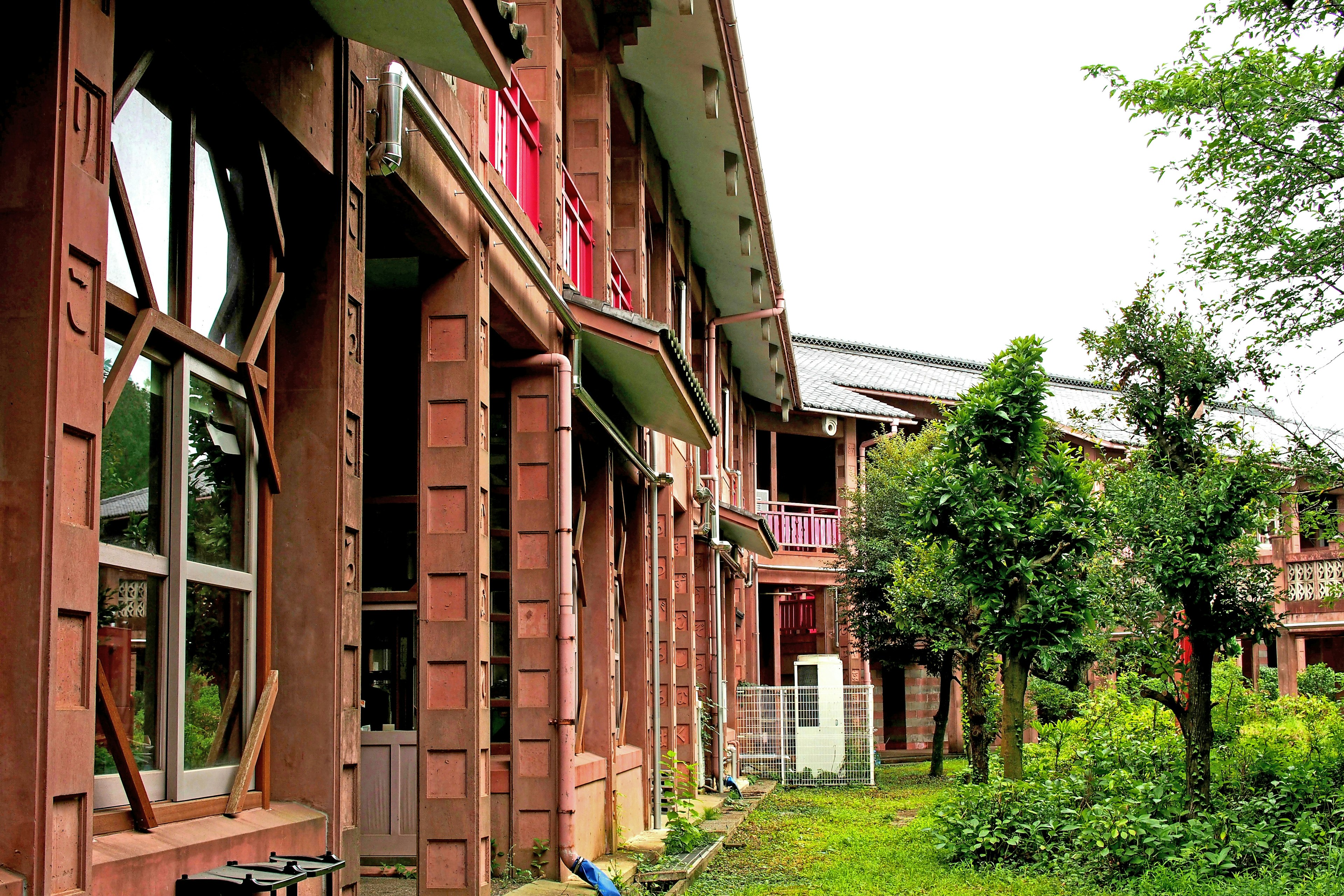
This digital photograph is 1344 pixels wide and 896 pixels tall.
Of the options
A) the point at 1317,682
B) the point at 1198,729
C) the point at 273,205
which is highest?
the point at 273,205

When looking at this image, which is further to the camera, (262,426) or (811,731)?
(811,731)

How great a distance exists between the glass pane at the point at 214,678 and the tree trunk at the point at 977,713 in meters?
12.6

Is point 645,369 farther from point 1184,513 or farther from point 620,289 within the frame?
point 1184,513

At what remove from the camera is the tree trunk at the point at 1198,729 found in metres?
10.6

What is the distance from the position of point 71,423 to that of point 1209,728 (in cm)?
973

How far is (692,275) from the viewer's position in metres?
17.5

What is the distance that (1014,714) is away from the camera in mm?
11773

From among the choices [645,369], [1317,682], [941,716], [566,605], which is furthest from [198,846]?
[1317,682]

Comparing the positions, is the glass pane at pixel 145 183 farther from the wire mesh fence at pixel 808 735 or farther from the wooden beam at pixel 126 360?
the wire mesh fence at pixel 808 735

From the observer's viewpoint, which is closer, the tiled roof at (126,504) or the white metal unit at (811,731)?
the tiled roof at (126,504)

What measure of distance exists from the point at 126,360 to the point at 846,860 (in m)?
9.30

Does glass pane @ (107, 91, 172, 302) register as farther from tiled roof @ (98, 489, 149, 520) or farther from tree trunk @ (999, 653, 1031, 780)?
tree trunk @ (999, 653, 1031, 780)

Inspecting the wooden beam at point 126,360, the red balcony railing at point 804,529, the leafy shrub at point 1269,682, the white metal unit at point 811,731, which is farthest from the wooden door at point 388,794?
the red balcony railing at point 804,529

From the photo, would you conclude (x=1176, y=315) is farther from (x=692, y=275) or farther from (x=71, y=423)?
(x=71, y=423)
